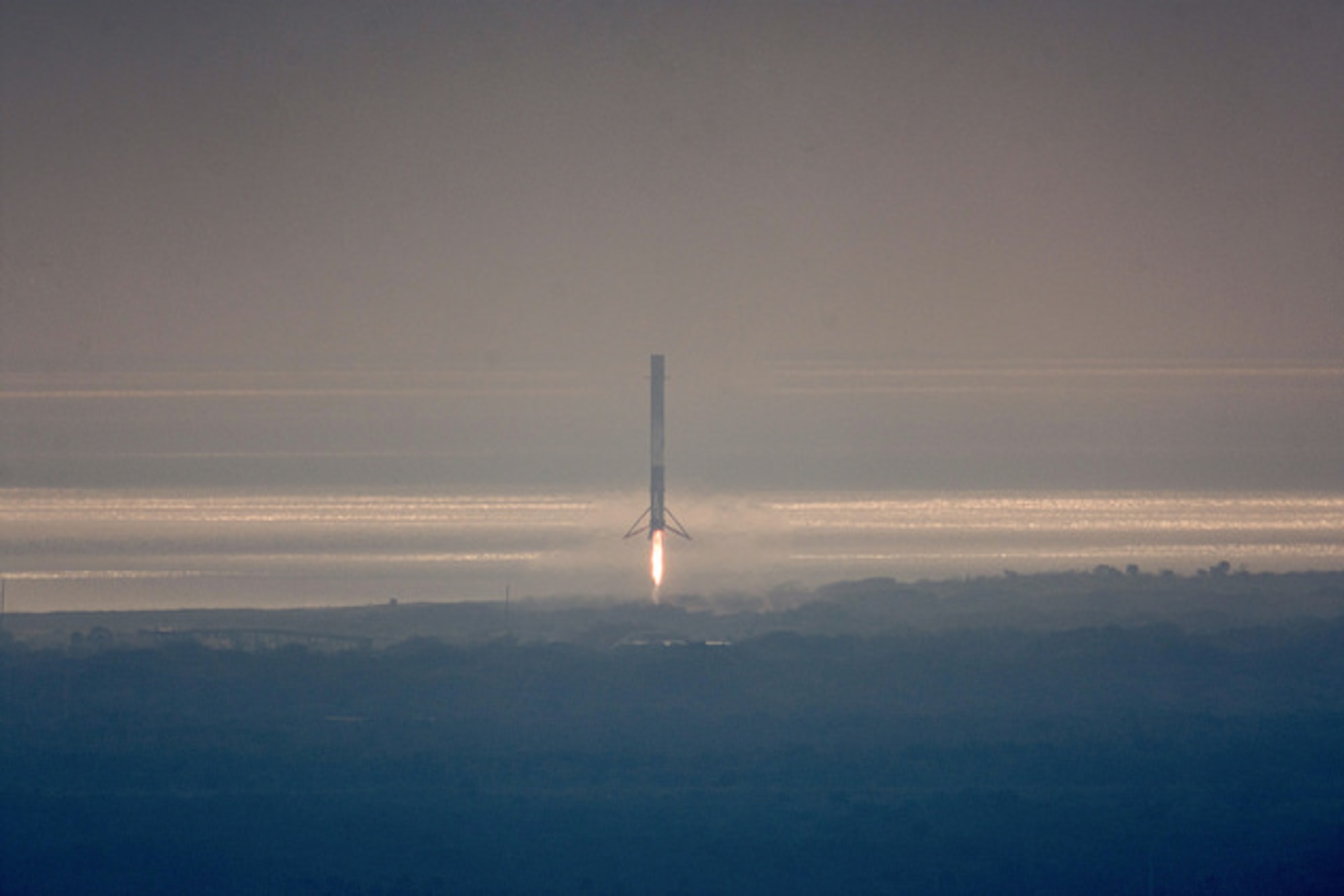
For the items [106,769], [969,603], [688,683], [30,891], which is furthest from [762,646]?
[30,891]

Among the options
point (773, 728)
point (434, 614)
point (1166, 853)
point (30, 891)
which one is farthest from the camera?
point (434, 614)

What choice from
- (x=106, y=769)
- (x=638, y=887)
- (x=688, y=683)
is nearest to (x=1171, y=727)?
(x=688, y=683)

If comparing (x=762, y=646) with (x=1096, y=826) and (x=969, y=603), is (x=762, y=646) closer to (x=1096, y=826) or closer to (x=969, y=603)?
(x=969, y=603)

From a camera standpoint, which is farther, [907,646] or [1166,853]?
[907,646]

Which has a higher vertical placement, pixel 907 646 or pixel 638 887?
pixel 907 646

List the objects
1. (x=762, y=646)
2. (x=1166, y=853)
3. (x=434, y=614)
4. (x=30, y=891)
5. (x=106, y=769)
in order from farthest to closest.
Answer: (x=434, y=614), (x=762, y=646), (x=106, y=769), (x=1166, y=853), (x=30, y=891)

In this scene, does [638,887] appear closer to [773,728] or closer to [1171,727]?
[773,728]
